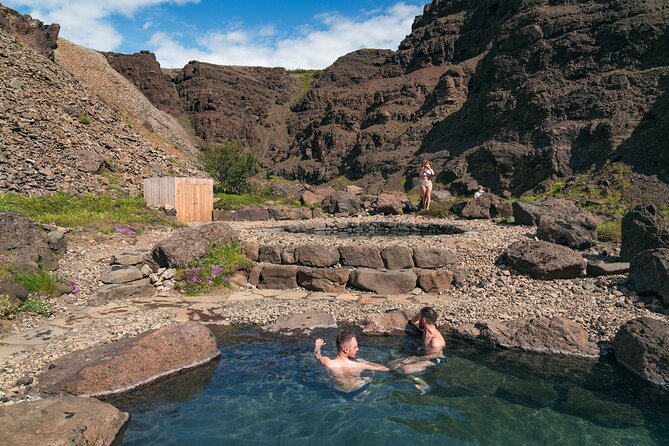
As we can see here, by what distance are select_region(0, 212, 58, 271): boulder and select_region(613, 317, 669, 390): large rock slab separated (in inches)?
401

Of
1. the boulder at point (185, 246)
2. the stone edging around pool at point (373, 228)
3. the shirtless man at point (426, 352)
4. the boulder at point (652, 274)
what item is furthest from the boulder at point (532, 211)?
the boulder at point (185, 246)

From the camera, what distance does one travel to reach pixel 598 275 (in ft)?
28.3

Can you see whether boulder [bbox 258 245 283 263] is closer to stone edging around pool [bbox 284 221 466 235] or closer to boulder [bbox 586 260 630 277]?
stone edging around pool [bbox 284 221 466 235]

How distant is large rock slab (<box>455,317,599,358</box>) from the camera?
6332 mm

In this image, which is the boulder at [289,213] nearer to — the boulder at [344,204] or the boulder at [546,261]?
the boulder at [344,204]

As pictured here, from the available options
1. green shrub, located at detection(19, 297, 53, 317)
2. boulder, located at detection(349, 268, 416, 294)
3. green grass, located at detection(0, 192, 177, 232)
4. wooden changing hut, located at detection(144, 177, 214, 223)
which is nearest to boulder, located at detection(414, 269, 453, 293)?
boulder, located at detection(349, 268, 416, 294)

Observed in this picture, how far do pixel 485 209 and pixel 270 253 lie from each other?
10.3 metres

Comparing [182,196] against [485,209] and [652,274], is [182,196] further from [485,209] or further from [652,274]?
[652,274]

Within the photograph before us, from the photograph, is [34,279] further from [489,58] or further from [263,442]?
[489,58]

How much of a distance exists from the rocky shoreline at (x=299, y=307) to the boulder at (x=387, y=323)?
0.16 metres

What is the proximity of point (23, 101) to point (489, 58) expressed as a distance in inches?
1224

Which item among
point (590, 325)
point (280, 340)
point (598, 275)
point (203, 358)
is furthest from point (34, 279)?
point (598, 275)

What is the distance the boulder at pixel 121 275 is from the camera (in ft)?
29.6

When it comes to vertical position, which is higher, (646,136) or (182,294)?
(646,136)
